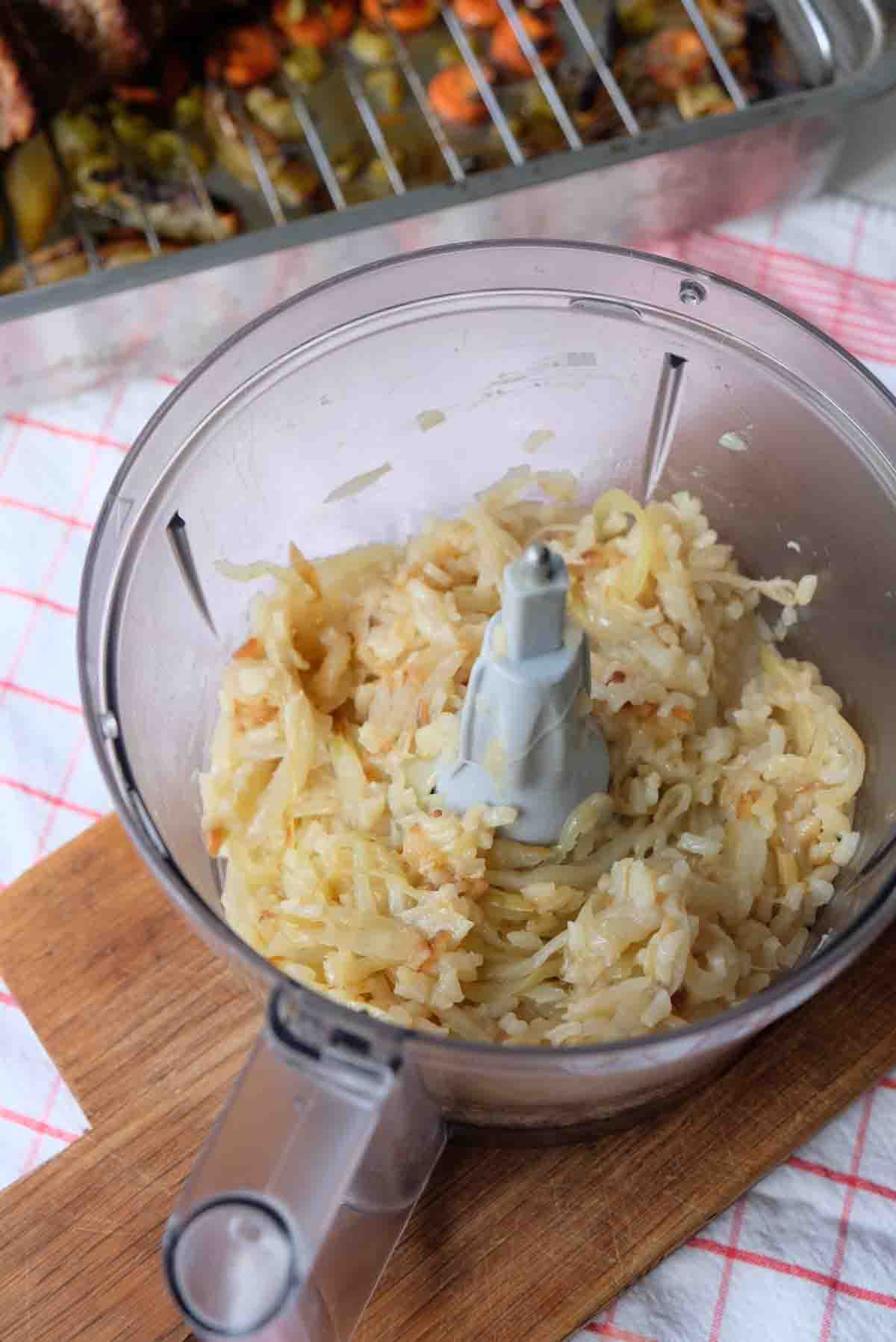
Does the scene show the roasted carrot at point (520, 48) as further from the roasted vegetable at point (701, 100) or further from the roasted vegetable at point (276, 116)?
the roasted vegetable at point (276, 116)

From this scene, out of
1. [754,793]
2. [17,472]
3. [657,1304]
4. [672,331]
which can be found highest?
[17,472]

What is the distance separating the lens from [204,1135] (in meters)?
1.14

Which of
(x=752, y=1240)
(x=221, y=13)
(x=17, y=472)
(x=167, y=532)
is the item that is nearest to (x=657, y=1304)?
(x=752, y=1240)

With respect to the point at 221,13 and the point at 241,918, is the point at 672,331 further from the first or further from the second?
the point at 221,13

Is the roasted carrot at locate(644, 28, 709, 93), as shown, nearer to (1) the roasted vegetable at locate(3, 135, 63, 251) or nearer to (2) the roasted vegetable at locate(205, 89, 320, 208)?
(2) the roasted vegetable at locate(205, 89, 320, 208)

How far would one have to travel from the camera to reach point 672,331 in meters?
1.22

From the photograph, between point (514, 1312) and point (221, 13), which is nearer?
point (514, 1312)

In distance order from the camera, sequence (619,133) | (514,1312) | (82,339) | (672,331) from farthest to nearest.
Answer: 1. (619,133)
2. (82,339)
3. (672,331)
4. (514,1312)

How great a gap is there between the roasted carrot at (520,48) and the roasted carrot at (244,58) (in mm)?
286

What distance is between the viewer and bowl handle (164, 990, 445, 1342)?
29.1 inches

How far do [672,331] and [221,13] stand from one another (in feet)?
3.19

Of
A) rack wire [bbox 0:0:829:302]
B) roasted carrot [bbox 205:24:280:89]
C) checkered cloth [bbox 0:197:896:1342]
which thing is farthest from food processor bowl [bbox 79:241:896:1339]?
roasted carrot [bbox 205:24:280:89]

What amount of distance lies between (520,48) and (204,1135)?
139 cm

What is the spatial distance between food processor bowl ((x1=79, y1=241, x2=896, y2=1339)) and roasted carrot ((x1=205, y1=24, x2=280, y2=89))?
75cm
